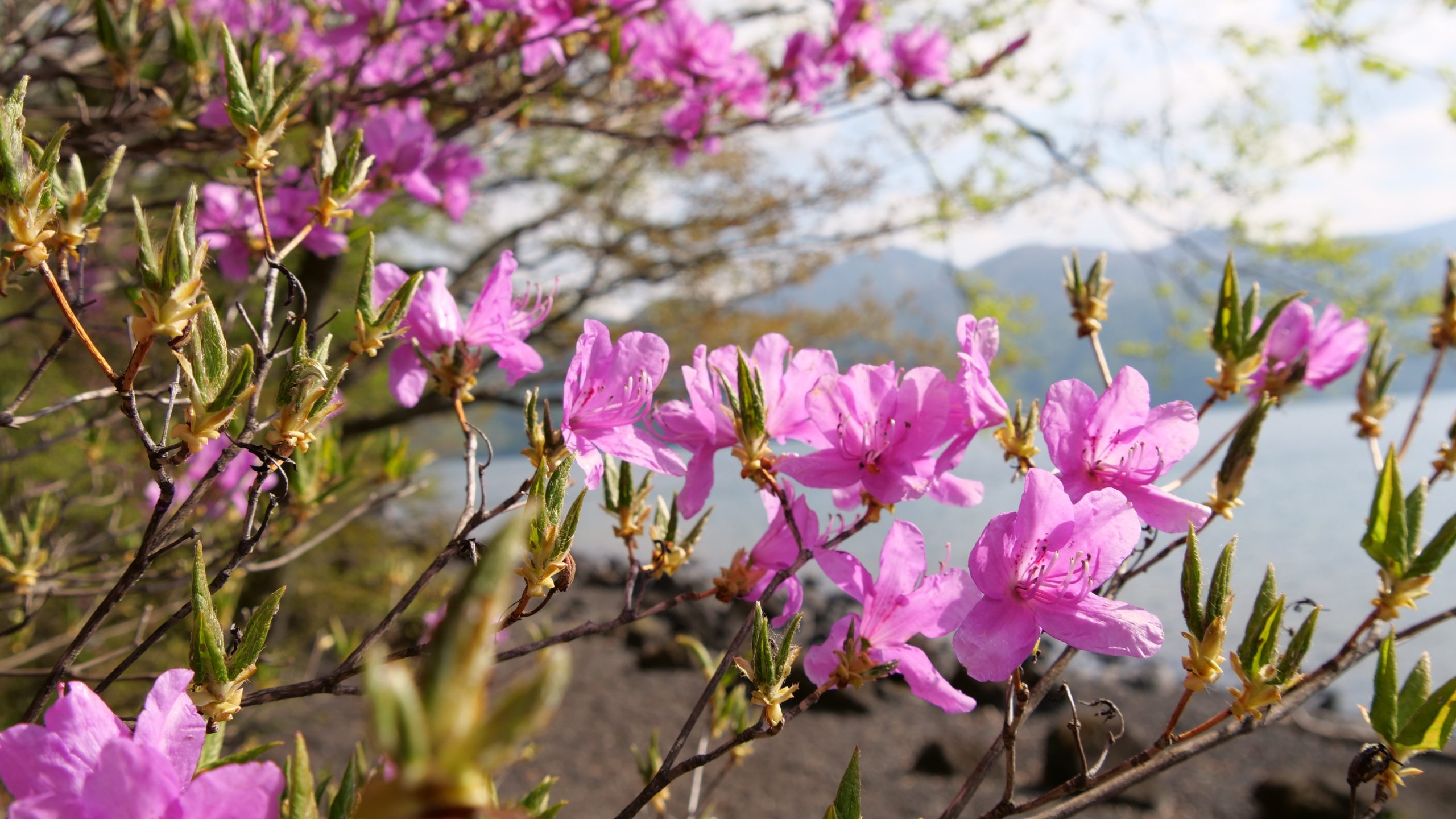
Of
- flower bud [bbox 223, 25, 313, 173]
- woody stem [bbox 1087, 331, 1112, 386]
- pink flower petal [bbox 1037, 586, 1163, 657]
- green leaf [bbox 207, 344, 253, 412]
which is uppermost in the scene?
flower bud [bbox 223, 25, 313, 173]

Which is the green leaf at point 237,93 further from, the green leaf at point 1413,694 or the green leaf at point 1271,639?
the green leaf at point 1413,694

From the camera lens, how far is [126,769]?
450 millimetres

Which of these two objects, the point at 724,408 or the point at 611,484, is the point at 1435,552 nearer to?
the point at 724,408

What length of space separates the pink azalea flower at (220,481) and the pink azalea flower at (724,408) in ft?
3.42

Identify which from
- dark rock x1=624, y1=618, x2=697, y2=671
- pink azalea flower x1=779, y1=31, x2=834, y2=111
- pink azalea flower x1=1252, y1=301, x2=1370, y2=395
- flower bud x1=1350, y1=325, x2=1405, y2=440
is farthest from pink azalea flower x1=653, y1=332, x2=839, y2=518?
dark rock x1=624, y1=618, x2=697, y2=671

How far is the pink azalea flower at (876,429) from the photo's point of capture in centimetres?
77

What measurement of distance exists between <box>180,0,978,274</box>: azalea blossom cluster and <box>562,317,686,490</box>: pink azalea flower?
1.88 ft

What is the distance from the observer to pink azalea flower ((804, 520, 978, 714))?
79cm

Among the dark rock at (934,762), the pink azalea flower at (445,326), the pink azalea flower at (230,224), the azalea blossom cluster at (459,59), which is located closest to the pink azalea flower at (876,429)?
the pink azalea flower at (445,326)

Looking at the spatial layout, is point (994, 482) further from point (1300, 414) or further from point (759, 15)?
point (1300, 414)

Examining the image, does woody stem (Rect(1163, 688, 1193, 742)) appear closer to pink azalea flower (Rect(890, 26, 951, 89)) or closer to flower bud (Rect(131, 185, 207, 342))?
flower bud (Rect(131, 185, 207, 342))

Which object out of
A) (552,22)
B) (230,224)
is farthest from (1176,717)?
(552,22)

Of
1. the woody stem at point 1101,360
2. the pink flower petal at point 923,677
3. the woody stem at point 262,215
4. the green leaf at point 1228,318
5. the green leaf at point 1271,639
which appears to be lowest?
the pink flower petal at point 923,677

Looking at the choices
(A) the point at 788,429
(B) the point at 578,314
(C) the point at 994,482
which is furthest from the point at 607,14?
(C) the point at 994,482
